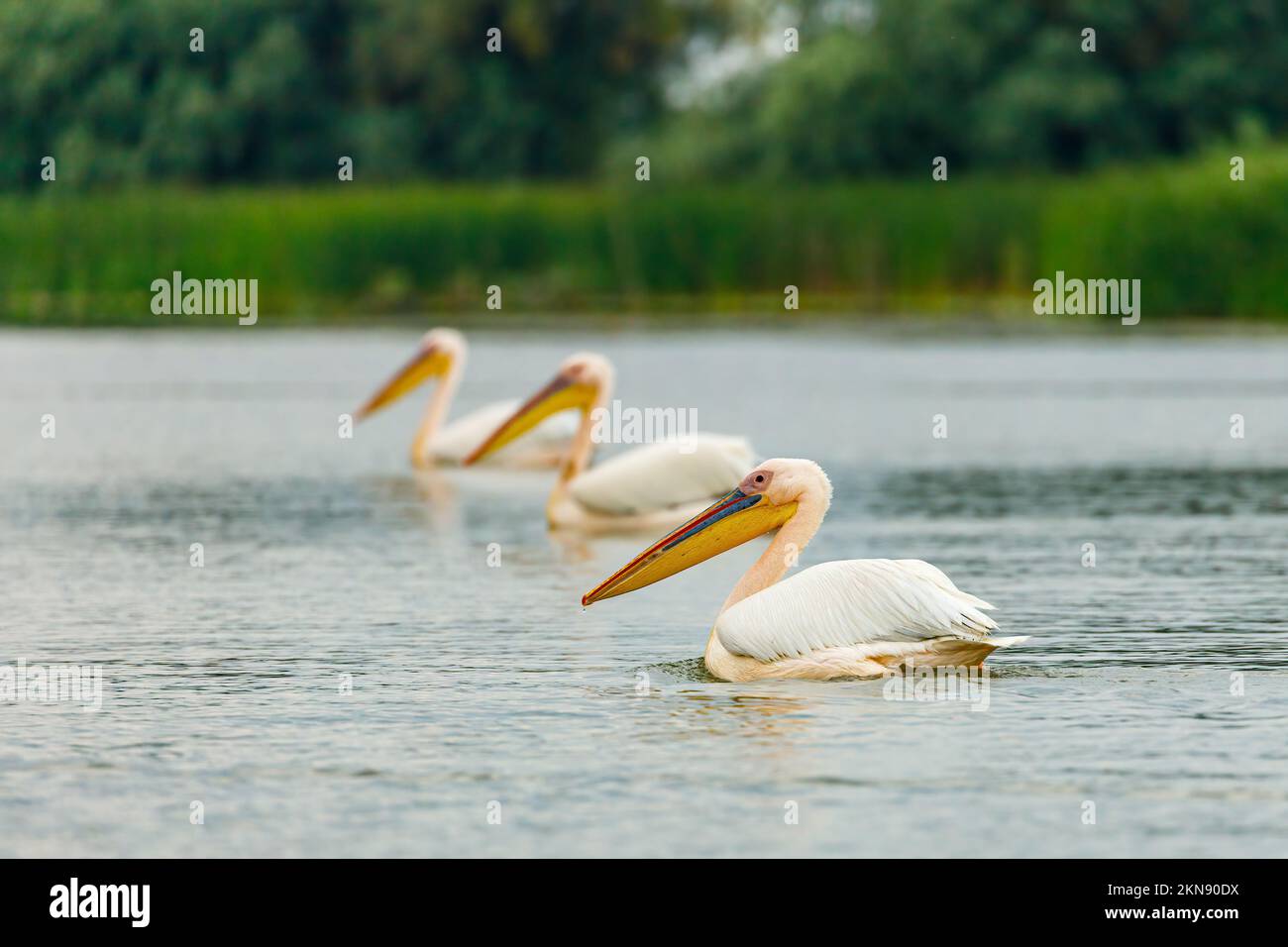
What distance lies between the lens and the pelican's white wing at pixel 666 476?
39.0 ft

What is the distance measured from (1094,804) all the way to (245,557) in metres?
5.81

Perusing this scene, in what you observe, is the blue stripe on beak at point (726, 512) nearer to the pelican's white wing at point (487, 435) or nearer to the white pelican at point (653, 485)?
the white pelican at point (653, 485)

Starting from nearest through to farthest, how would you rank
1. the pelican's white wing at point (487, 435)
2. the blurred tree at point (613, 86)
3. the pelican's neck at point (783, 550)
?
the pelican's neck at point (783, 550), the pelican's white wing at point (487, 435), the blurred tree at point (613, 86)

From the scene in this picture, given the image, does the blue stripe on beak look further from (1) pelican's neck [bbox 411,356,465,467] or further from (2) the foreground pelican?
(1) pelican's neck [bbox 411,356,465,467]

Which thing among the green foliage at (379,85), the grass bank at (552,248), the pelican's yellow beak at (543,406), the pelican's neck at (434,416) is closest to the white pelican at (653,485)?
the pelican's yellow beak at (543,406)

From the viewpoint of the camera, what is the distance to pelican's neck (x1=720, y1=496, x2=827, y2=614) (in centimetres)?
787

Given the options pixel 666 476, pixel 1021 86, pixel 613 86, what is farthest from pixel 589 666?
pixel 613 86

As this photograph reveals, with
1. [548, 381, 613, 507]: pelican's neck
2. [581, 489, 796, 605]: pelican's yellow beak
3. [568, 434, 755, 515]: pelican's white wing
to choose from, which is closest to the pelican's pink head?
[581, 489, 796, 605]: pelican's yellow beak

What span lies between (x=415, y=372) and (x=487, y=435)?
2.37 metres

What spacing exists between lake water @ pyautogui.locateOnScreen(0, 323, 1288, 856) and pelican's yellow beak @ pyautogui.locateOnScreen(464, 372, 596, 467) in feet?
1.17

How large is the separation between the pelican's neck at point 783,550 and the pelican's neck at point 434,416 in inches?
321

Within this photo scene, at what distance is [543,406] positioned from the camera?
44.2ft

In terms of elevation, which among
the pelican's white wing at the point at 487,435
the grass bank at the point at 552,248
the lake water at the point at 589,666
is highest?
the grass bank at the point at 552,248
